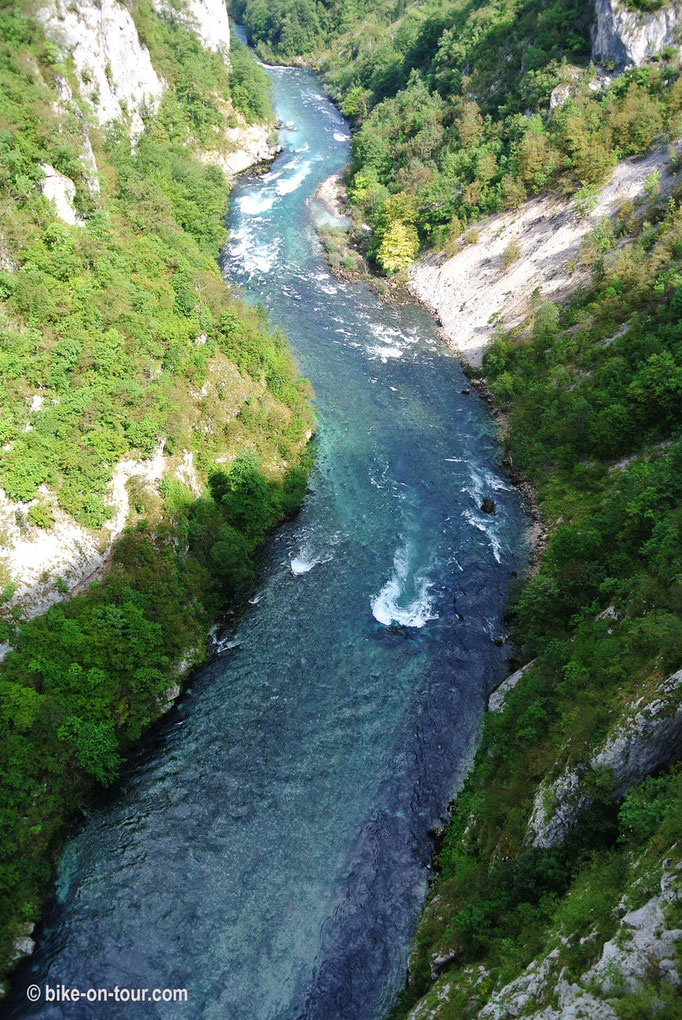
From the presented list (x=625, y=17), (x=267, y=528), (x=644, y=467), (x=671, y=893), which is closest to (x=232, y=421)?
(x=267, y=528)

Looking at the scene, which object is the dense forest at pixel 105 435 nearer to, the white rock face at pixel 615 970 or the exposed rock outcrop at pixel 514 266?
the white rock face at pixel 615 970

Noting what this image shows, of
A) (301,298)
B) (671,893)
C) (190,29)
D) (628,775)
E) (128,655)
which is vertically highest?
(190,29)

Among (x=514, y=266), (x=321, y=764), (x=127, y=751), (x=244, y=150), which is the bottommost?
(x=321, y=764)

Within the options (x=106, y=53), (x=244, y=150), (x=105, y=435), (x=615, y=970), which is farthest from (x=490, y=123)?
(x=615, y=970)

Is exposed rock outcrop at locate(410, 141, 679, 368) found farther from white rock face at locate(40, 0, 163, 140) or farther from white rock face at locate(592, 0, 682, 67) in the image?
white rock face at locate(40, 0, 163, 140)

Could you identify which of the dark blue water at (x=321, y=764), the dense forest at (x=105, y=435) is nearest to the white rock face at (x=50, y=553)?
the dense forest at (x=105, y=435)

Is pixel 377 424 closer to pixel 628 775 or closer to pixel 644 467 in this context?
pixel 644 467

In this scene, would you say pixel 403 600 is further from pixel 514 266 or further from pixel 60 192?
pixel 514 266
